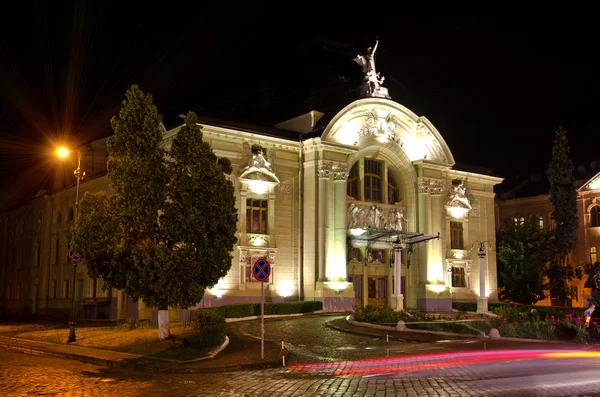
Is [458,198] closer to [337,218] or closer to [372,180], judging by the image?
[372,180]

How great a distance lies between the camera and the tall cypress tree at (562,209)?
5491 cm

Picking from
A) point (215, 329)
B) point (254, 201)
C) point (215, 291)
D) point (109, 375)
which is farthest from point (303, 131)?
point (109, 375)

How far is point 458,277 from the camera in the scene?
49500mm

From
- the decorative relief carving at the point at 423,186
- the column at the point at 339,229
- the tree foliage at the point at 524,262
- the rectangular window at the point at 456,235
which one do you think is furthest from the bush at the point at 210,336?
the tree foliage at the point at 524,262

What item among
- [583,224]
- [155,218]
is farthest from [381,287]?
[583,224]

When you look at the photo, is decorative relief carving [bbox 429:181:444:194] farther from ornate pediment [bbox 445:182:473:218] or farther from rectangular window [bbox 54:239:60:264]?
rectangular window [bbox 54:239:60:264]

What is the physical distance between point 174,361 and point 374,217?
2694cm

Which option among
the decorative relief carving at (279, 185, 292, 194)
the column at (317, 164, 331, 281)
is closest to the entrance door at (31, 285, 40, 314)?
the decorative relief carving at (279, 185, 292, 194)

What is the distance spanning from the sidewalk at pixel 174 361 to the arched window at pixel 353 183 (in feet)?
66.7

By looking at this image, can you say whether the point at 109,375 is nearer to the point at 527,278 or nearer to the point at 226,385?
the point at 226,385

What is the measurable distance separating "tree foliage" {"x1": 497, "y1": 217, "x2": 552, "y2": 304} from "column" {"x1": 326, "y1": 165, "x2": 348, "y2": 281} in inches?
688

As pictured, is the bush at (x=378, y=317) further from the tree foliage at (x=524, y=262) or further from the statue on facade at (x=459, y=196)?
the tree foliage at (x=524, y=262)

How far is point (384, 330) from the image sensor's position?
28516 mm

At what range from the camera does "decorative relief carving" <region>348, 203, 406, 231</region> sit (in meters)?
43.2
